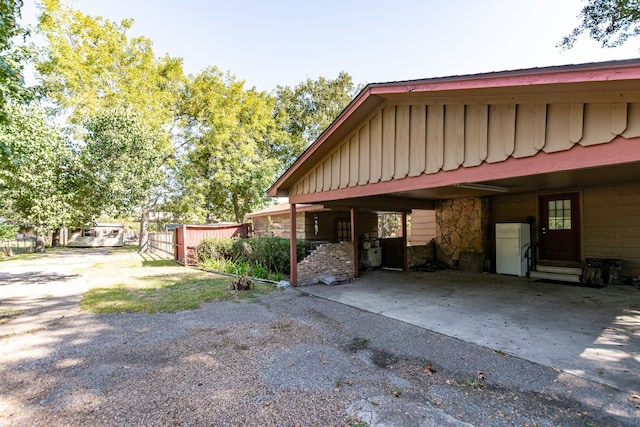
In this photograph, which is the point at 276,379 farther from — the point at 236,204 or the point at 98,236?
the point at 98,236

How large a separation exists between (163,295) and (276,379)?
5020 millimetres

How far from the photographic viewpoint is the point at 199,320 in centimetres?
508

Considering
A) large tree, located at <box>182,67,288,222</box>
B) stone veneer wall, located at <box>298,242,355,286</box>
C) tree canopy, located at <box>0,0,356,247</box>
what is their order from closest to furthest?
stone veneer wall, located at <box>298,242,355,286</box>, tree canopy, located at <box>0,0,356,247</box>, large tree, located at <box>182,67,288,222</box>

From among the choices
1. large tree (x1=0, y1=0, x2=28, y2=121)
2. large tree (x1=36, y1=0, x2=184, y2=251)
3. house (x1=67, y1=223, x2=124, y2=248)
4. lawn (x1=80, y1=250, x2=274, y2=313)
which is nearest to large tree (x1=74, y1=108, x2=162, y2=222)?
lawn (x1=80, y1=250, x2=274, y2=313)

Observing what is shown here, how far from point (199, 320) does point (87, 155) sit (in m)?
6.06

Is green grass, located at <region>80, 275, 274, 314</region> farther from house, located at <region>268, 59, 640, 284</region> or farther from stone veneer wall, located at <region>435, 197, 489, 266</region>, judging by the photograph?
stone veneer wall, located at <region>435, 197, 489, 266</region>

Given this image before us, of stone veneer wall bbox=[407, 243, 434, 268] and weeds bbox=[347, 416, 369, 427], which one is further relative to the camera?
stone veneer wall bbox=[407, 243, 434, 268]

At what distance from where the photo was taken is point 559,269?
7.86 meters

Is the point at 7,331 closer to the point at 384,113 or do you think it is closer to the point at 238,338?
the point at 238,338

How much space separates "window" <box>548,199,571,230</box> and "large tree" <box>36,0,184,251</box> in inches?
588

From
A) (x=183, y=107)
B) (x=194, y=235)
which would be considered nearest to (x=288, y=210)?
(x=194, y=235)

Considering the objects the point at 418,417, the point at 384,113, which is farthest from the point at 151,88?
the point at 418,417

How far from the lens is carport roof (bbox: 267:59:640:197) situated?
2.61 meters

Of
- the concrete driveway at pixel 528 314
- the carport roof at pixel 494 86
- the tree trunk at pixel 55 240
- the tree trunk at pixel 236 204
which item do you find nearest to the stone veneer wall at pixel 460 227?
the concrete driveway at pixel 528 314
